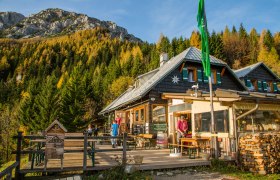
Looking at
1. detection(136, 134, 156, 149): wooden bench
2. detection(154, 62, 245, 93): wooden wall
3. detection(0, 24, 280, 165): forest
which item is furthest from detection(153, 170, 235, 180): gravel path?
detection(0, 24, 280, 165): forest

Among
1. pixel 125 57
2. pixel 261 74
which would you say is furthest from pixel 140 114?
pixel 125 57

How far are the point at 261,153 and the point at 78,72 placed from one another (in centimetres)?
3824

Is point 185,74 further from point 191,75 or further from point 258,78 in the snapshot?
point 258,78

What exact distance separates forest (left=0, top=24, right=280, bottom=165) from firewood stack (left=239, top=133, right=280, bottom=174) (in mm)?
26930

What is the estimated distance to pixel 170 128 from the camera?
16719 mm

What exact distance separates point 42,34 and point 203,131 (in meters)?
192

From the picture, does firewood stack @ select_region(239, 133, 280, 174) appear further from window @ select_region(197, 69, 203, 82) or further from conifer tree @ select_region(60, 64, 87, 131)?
conifer tree @ select_region(60, 64, 87, 131)

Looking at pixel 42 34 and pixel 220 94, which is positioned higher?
pixel 42 34

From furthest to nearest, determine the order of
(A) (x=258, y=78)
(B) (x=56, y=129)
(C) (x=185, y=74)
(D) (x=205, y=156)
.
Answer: (A) (x=258, y=78), (C) (x=185, y=74), (D) (x=205, y=156), (B) (x=56, y=129)

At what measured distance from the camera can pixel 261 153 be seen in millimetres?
9062

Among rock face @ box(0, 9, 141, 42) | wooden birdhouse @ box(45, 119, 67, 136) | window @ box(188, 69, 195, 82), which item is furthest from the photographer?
rock face @ box(0, 9, 141, 42)

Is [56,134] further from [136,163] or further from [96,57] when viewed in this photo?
[96,57]

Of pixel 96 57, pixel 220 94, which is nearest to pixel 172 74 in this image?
pixel 220 94

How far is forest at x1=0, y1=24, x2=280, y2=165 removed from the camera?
3628 centimetres
